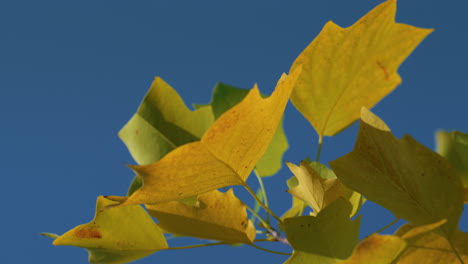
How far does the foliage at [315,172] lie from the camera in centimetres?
30

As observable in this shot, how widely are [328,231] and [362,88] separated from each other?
5.6 inches

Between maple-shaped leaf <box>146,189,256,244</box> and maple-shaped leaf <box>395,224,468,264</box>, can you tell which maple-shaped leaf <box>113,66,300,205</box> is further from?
maple-shaped leaf <box>395,224,468,264</box>

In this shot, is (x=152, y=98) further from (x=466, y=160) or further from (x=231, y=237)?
(x=466, y=160)

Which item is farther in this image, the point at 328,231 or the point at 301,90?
the point at 301,90

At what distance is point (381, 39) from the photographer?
14.9 inches

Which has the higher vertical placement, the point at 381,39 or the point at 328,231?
the point at 381,39

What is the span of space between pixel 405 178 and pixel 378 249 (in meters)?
0.05

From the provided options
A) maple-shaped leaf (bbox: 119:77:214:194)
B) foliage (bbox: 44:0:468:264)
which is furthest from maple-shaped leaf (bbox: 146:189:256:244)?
maple-shaped leaf (bbox: 119:77:214:194)

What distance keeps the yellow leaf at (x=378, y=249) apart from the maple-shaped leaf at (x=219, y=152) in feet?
0.28

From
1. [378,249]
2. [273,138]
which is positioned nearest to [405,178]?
[378,249]

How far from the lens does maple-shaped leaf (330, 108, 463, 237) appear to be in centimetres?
30

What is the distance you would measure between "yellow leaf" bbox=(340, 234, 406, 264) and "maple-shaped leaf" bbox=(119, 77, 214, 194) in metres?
0.22

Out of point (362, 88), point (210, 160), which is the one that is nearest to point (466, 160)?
point (362, 88)

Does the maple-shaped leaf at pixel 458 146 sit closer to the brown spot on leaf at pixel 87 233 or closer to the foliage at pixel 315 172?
the foliage at pixel 315 172
